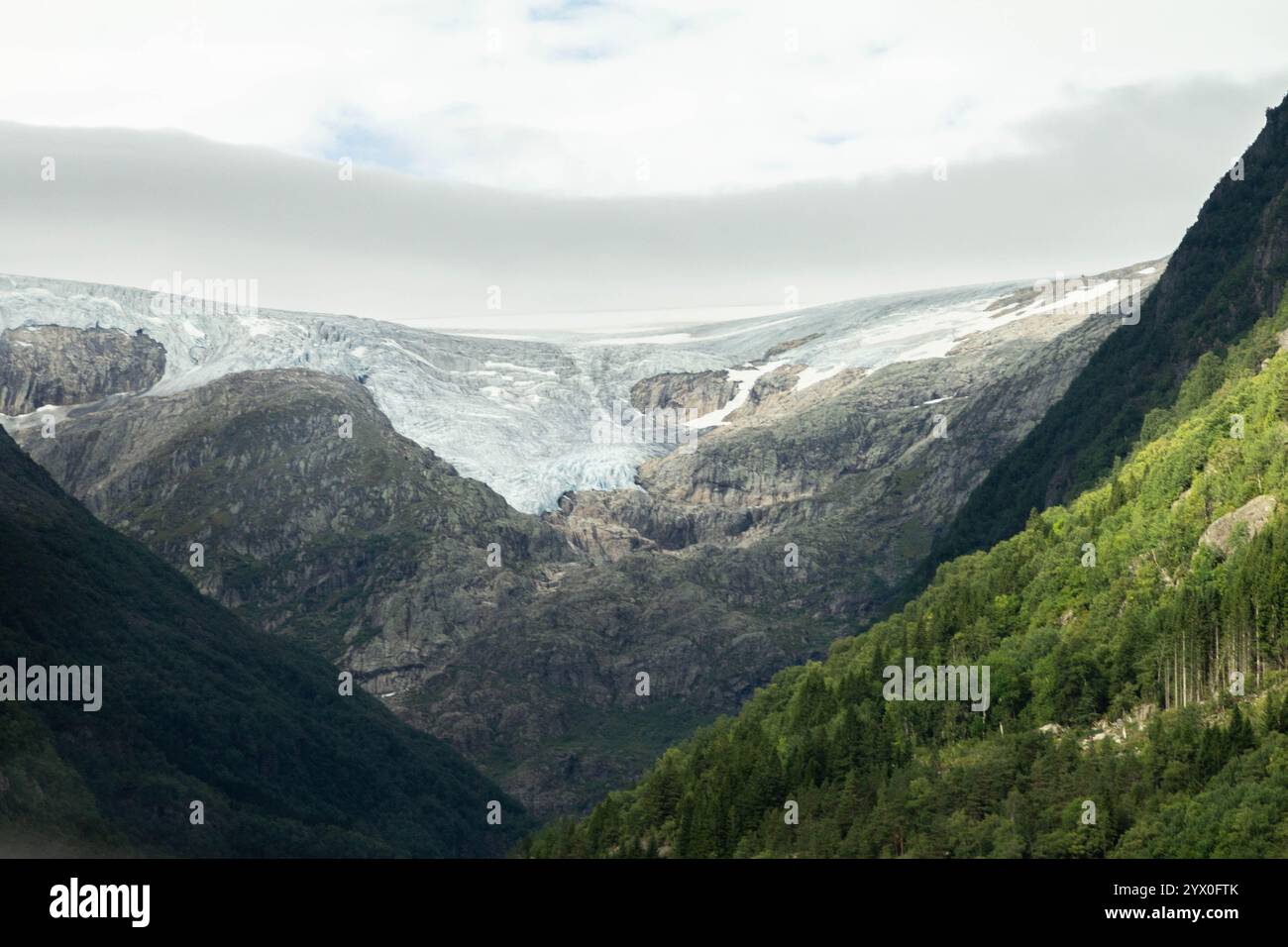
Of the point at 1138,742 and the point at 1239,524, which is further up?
the point at 1239,524

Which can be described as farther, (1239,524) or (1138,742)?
(1239,524)

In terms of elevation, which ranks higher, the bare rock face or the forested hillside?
the bare rock face

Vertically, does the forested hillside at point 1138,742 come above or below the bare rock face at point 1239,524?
below

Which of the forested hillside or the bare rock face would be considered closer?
the forested hillside

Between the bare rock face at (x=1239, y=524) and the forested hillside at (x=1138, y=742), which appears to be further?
the bare rock face at (x=1239, y=524)

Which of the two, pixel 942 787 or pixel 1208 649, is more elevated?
pixel 1208 649
